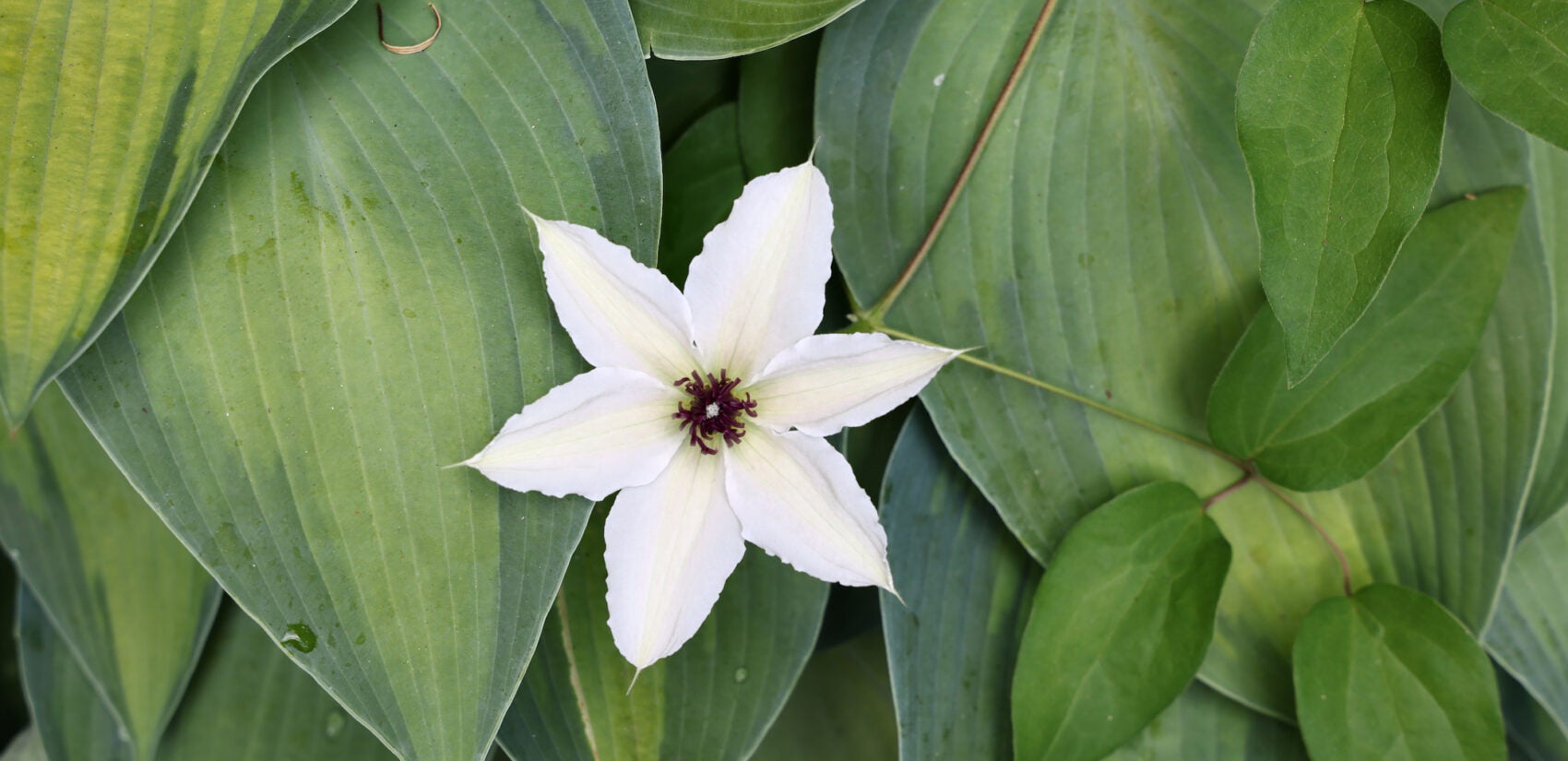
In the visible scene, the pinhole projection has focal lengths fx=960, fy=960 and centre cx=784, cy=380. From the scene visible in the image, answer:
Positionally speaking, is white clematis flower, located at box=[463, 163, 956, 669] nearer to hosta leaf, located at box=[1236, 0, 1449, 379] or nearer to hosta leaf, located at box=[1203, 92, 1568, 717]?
hosta leaf, located at box=[1236, 0, 1449, 379]

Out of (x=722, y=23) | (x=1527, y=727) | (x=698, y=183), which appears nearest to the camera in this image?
(x=722, y=23)

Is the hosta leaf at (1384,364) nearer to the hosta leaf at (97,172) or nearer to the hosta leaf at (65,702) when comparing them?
the hosta leaf at (97,172)

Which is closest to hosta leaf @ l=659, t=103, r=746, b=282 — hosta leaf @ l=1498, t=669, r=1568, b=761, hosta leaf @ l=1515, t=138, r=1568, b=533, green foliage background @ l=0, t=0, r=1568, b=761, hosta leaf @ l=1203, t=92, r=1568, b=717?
green foliage background @ l=0, t=0, r=1568, b=761

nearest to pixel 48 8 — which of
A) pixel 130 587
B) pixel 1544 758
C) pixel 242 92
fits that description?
pixel 242 92

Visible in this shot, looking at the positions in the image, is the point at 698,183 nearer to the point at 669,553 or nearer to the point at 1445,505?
the point at 669,553

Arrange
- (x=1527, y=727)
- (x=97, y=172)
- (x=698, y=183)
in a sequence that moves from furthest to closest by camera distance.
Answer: (x=1527, y=727)
(x=698, y=183)
(x=97, y=172)

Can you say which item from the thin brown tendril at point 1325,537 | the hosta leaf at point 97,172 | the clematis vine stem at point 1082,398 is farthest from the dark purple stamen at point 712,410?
the thin brown tendril at point 1325,537

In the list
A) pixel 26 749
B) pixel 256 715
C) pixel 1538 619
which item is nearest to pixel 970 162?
pixel 1538 619
